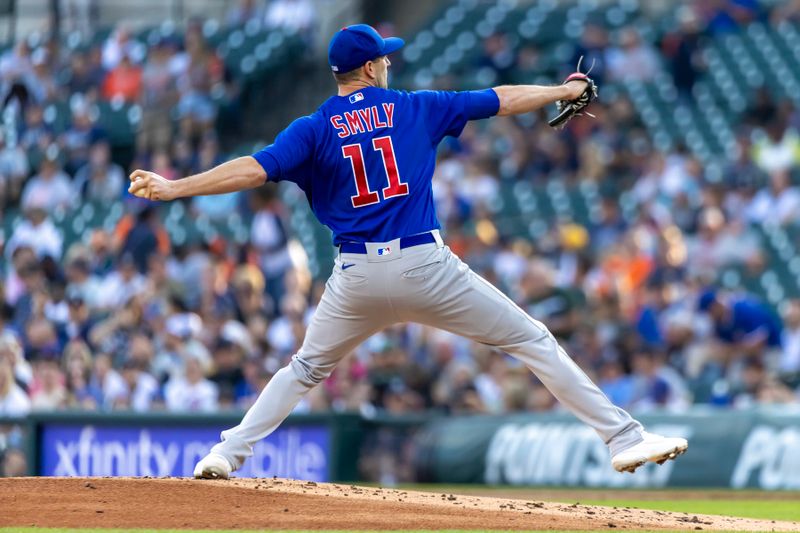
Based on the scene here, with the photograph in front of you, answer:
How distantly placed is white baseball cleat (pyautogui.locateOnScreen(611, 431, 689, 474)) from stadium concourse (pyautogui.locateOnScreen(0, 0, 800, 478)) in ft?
16.5

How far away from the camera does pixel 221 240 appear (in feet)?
50.9

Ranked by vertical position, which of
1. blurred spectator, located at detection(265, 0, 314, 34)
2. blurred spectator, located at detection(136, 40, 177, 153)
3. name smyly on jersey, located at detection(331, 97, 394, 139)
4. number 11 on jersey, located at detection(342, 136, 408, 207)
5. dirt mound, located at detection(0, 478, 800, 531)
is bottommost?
dirt mound, located at detection(0, 478, 800, 531)

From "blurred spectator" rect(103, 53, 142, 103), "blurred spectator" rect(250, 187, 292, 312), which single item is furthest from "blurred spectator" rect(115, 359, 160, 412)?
"blurred spectator" rect(103, 53, 142, 103)

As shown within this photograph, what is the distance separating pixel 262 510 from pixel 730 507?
3620mm

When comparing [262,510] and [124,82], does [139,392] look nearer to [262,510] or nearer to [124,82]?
[262,510]

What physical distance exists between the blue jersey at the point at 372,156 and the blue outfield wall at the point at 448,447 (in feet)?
15.9

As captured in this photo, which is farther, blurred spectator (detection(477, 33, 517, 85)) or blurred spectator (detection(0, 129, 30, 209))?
blurred spectator (detection(477, 33, 517, 85))

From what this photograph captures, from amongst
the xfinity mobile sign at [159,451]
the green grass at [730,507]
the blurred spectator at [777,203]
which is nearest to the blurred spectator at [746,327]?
the blurred spectator at [777,203]

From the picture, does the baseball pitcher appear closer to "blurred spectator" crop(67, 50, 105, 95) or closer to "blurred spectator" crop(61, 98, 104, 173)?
"blurred spectator" crop(61, 98, 104, 173)

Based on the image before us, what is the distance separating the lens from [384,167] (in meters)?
6.40

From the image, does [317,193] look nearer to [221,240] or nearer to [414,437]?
[414,437]

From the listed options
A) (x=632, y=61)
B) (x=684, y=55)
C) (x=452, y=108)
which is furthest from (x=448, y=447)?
(x=684, y=55)

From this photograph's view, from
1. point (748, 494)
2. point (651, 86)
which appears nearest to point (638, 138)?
point (651, 86)

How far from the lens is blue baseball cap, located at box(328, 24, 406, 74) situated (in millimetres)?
6453
